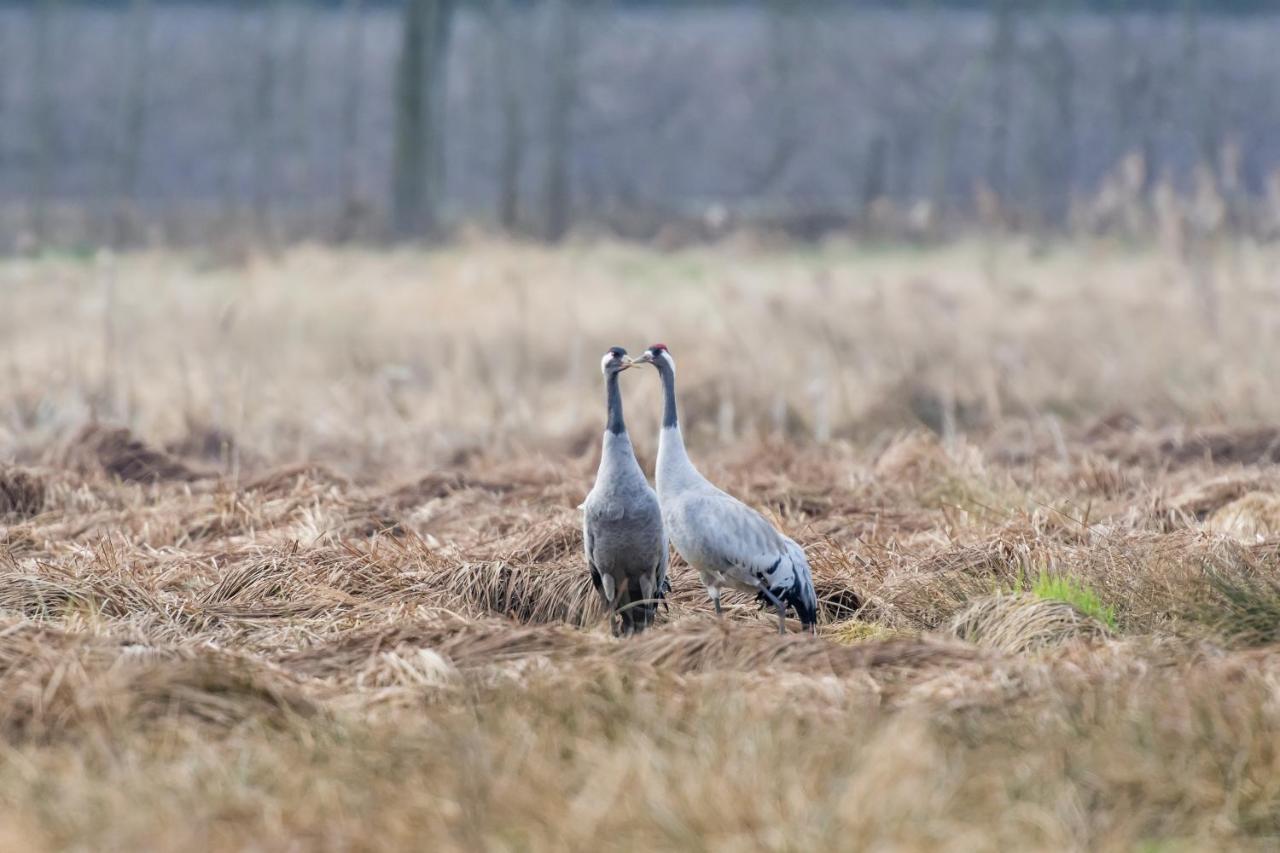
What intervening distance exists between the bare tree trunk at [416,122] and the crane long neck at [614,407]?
18429 mm

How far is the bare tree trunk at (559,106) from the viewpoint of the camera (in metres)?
27.9

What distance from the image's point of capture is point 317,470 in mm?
9695

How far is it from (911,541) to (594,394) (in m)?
5.73

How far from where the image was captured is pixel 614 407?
665 cm

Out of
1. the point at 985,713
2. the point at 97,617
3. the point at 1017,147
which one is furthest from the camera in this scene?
the point at 1017,147

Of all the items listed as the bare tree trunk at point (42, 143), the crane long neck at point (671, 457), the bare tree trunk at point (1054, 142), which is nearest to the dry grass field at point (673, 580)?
the crane long neck at point (671, 457)

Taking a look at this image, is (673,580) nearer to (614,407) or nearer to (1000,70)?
(614,407)

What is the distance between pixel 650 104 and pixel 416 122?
23.2 metres

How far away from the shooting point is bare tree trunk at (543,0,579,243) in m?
27.9

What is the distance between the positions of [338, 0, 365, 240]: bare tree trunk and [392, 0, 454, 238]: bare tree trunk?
3.04 ft

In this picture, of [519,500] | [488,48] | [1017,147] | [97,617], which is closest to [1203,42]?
[1017,147]

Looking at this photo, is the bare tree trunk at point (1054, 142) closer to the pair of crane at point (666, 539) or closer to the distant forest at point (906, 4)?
the distant forest at point (906, 4)

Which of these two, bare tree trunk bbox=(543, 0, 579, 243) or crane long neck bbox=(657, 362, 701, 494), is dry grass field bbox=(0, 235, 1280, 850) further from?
bare tree trunk bbox=(543, 0, 579, 243)

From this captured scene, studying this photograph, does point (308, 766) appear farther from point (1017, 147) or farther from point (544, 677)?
point (1017, 147)
